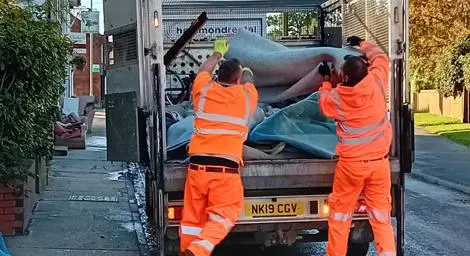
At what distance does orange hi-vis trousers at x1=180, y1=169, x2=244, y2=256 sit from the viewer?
575cm

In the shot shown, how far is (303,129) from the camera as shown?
21.5ft

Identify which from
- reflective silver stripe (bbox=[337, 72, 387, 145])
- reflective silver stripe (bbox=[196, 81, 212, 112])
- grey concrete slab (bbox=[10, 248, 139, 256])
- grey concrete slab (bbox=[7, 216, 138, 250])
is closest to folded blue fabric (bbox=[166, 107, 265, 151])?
reflective silver stripe (bbox=[196, 81, 212, 112])

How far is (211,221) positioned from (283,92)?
197cm

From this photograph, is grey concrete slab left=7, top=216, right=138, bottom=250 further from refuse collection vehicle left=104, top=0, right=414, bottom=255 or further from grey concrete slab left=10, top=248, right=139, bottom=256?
refuse collection vehicle left=104, top=0, right=414, bottom=255

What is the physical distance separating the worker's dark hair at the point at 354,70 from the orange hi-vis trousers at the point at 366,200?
24.2 inches

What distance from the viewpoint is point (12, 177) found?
7.38 metres

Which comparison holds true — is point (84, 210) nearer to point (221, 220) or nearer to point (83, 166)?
point (221, 220)

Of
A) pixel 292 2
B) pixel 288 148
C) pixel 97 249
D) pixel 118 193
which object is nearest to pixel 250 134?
pixel 288 148

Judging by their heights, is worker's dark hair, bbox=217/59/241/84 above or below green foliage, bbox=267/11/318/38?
below

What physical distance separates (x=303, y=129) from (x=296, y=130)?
3.1 inches

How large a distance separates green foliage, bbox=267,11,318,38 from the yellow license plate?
11.7 ft

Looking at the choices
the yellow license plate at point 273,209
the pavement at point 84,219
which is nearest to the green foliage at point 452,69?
the pavement at point 84,219

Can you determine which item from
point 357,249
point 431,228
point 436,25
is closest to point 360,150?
point 357,249

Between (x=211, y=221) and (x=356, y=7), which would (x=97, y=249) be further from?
(x=356, y=7)
